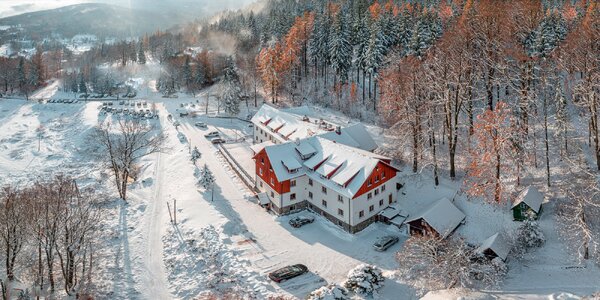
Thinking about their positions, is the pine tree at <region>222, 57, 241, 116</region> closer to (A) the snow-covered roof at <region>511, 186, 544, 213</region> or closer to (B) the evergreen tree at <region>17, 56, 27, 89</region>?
(A) the snow-covered roof at <region>511, 186, 544, 213</region>

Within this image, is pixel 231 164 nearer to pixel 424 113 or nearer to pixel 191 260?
pixel 191 260

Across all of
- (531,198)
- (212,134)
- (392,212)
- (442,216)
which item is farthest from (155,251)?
(212,134)

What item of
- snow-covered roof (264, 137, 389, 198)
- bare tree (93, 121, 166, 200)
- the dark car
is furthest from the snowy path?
snow-covered roof (264, 137, 389, 198)

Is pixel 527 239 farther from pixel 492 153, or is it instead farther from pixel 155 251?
pixel 155 251

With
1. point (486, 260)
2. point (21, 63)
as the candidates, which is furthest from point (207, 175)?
point (21, 63)

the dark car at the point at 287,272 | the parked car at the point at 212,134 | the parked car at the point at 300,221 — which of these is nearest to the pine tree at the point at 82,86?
the parked car at the point at 212,134

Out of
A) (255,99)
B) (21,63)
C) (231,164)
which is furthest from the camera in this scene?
(21,63)

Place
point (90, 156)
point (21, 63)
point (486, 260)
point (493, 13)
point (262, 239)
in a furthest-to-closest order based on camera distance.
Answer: point (21, 63)
point (90, 156)
point (493, 13)
point (262, 239)
point (486, 260)
